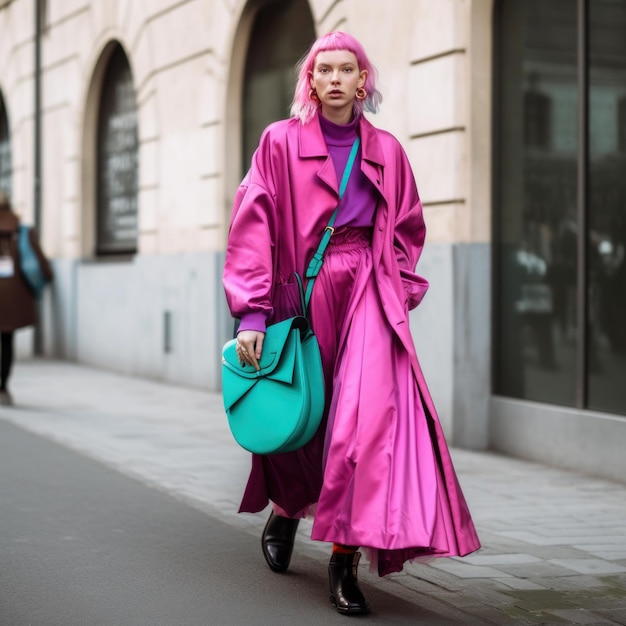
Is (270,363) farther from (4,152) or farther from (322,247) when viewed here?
(4,152)

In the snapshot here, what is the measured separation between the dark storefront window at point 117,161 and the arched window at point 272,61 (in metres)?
2.90

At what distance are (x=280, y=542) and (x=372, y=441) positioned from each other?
0.89 m

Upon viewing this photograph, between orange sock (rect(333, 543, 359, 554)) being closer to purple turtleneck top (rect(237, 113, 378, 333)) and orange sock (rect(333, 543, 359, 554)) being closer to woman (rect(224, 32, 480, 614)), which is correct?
woman (rect(224, 32, 480, 614))

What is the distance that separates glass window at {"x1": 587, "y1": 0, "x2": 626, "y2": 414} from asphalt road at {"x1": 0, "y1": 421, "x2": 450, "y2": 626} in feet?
8.24

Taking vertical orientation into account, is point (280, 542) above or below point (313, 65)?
below

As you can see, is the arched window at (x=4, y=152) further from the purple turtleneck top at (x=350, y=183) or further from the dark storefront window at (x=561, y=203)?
the purple turtleneck top at (x=350, y=183)

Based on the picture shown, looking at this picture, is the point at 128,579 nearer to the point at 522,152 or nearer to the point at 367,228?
the point at 367,228

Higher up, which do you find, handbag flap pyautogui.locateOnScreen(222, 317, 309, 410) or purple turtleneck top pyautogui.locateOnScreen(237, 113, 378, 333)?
purple turtleneck top pyautogui.locateOnScreen(237, 113, 378, 333)

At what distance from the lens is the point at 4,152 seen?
66.3 feet

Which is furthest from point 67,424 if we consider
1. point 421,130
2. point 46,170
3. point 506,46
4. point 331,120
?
point 46,170

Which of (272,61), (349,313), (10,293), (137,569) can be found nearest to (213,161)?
(272,61)

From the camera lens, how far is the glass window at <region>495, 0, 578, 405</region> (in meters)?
8.09

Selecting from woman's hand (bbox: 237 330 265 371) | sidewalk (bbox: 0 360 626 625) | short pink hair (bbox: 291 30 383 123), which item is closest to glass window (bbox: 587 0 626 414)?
sidewalk (bbox: 0 360 626 625)

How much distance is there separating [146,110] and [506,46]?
6.22 m
